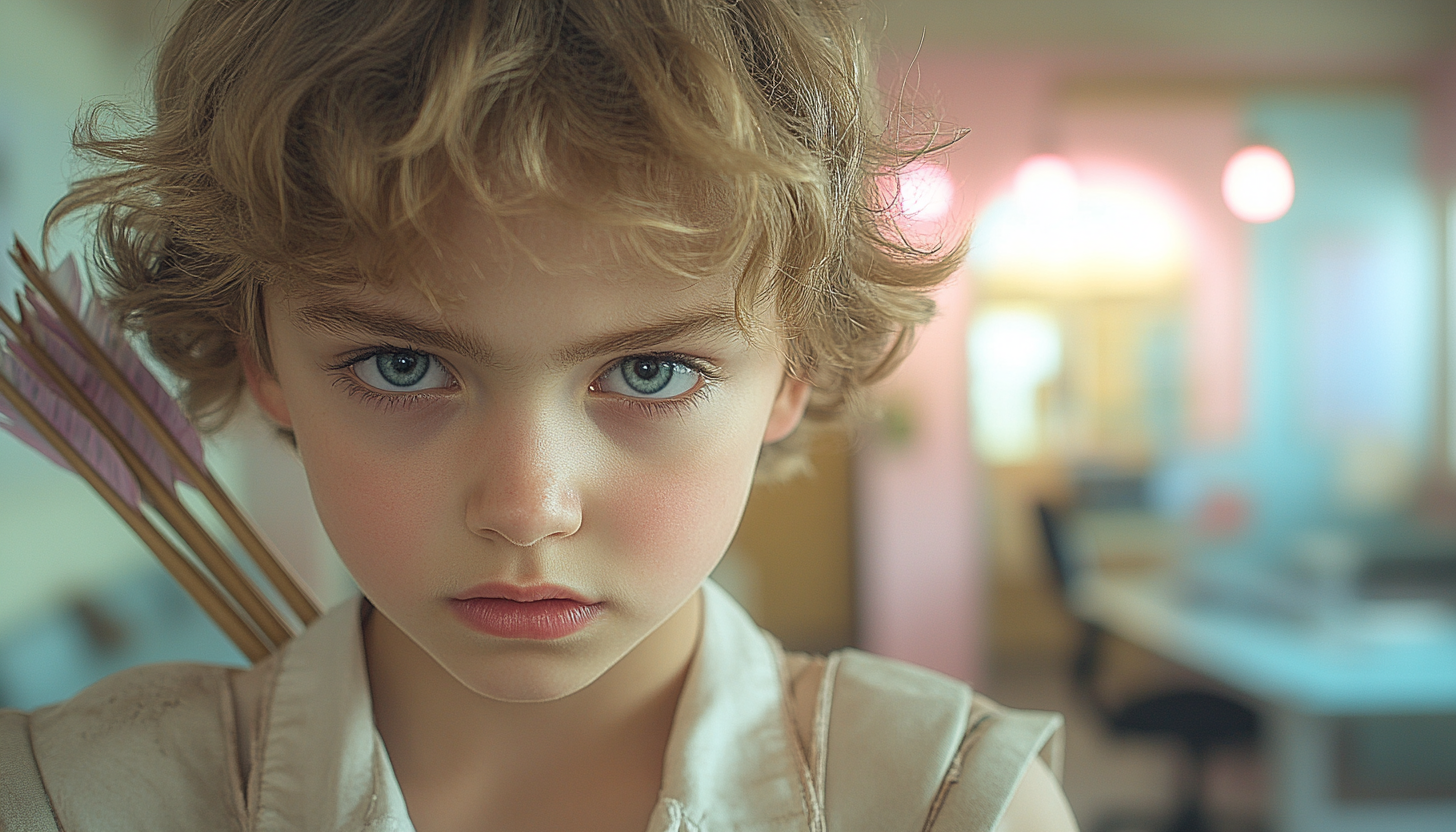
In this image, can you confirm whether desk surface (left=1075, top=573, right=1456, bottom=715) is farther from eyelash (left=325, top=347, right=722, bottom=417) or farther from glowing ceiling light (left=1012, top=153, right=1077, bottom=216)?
eyelash (left=325, top=347, right=722, bottom=417)

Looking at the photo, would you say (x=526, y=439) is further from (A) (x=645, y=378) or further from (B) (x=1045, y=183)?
(B) (x=1045, y=183)

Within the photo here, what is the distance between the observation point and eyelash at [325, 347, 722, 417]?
21.1 inches

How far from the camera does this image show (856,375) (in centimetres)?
79

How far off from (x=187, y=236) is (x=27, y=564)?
1392 mm

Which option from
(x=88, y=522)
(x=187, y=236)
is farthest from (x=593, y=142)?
(x=88, y=522)

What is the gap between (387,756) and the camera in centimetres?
63

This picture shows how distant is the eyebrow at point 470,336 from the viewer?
0.51 metres

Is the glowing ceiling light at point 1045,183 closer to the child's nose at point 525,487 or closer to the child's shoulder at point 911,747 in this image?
the child's shoulder at point 911,747

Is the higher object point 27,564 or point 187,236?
point 187,236

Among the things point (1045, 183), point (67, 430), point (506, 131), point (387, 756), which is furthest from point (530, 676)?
point (1045, 183)

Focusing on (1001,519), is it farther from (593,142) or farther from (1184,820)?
(593,142)

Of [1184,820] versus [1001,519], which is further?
[1001,519]

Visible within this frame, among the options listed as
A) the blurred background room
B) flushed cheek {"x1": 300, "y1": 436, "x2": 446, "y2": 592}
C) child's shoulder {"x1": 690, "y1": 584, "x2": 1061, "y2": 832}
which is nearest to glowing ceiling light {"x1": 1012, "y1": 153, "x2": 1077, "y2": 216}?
the blurred background room

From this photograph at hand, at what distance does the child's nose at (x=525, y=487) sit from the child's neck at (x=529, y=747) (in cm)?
18
